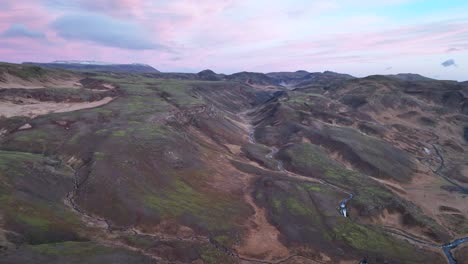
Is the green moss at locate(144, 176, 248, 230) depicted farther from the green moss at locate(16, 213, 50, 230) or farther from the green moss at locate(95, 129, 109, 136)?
the green moss at locate(95, 129, 109, 136)

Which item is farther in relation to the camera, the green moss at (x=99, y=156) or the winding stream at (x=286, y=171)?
the winding stream at (x=286, y=171)

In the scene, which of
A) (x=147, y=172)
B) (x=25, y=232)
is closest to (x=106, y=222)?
(x=25, y=232)

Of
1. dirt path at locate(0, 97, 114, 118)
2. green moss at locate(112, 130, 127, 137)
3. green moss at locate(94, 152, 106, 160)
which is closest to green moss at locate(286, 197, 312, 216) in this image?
green moss at locate(94, 152, 106, 160)

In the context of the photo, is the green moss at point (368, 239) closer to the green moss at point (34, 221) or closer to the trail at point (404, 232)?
the trail at point (404, 232)

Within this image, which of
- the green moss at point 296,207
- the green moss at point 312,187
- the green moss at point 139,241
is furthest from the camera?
the green moss at point 312,187

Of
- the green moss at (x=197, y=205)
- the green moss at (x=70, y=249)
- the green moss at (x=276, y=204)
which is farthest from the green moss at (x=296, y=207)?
the green moss at (x=70, y=249)

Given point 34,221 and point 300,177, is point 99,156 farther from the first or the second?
point 300,177

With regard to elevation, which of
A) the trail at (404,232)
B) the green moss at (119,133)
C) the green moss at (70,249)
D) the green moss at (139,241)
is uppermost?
the green moss at (119,133)

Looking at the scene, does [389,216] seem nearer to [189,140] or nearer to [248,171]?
[248,171]
